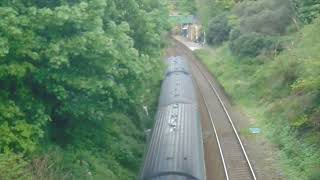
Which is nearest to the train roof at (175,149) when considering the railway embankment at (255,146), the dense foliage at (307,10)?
the railway embankment at (255,146)

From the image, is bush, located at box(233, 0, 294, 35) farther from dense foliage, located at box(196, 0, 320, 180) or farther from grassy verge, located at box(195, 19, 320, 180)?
grassy verge, located at box(195, 19, 320, 180)

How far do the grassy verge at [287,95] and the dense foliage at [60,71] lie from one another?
27.1 feet

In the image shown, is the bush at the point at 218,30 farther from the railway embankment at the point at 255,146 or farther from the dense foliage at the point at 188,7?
the dense foliage at the point at 188,7

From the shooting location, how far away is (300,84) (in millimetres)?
20203

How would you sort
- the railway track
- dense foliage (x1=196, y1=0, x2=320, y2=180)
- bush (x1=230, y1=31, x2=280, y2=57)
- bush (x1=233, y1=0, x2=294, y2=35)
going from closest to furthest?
the railway track
dense foliage (x1=196, y1=0, x2=320, y2=180)
bush (x1=230, y1=31, x2=280, y2=57)
bush (x1=233, y1=0, x2=294, y2=35)

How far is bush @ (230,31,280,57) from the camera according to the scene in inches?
1393

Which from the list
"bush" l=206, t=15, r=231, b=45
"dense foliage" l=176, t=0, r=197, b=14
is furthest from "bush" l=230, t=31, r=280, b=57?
"dense foliage" l=176, t=0, r=197, b=14

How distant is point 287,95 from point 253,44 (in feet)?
35.7

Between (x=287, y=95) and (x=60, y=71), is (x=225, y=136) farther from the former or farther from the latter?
(x=60, y=71)

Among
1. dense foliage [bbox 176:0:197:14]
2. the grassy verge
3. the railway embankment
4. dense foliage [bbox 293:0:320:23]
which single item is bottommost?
the railway embankment

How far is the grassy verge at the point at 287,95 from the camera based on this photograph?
1959 centimetres

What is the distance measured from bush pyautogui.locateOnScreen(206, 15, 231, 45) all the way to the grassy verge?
9.50 m

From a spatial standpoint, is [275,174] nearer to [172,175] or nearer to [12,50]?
[172,175]

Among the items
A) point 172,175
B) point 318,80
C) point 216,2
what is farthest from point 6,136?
point 216,2
